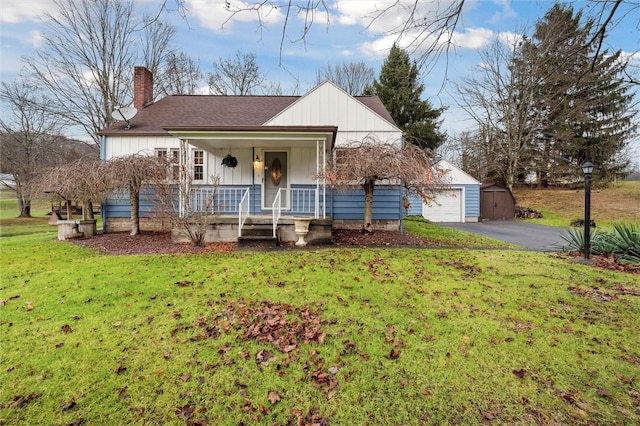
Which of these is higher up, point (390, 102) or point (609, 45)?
point (390, 102)

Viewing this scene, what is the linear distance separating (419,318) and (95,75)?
24.4 metres

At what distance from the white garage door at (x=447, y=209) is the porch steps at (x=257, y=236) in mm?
13510

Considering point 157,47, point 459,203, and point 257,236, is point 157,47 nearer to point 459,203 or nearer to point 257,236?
point 257,236

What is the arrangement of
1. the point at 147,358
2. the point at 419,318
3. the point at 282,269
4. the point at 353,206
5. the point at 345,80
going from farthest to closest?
A: the point at 345,80 → the point at 353,206 → the point at 282,269 → the point at 419,318 → the point at 147,358

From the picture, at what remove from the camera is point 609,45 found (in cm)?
399

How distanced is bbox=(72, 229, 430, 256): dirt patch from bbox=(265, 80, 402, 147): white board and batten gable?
3598 mm

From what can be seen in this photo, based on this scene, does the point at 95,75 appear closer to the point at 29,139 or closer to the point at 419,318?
the point at 29,139

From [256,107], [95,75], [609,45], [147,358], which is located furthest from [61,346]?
[95,75]

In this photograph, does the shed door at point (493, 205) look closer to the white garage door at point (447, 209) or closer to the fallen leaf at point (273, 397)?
the white garage door at point (447, 209)

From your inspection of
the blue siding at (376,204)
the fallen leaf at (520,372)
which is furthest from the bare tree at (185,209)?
the fallen leaf at (520,372)

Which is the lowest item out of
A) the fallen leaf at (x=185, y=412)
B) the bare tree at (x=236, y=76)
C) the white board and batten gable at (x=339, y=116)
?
the fallen leaf at (x=185, y=412)

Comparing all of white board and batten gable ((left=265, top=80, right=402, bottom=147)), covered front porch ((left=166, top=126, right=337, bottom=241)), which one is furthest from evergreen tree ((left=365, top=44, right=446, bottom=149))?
covered front porch ((left=166, top=126, right=337, bottom=241))

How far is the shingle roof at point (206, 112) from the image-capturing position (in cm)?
1153

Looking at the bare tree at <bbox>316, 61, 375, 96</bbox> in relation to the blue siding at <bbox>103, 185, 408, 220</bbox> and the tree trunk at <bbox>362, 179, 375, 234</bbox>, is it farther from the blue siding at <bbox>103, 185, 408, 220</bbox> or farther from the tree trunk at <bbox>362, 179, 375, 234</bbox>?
the tree trunk at <bbox>362, 179, 375, 234</bbox>
